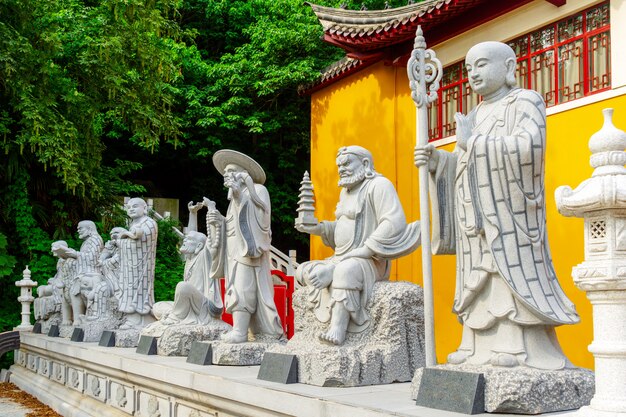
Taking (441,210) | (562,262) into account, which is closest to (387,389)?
(441,210)

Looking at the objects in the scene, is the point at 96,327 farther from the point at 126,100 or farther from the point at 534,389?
the point at 534,389

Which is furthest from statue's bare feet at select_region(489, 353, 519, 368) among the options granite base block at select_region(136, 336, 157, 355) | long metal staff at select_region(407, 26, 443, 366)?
granite base block at select_region(136, 336, 157, 355)

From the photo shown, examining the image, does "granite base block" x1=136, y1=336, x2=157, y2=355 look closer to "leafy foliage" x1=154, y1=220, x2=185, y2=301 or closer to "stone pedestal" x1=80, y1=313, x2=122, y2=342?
"stone pedestal" x1=80, y1=313, x2=122, y2=342

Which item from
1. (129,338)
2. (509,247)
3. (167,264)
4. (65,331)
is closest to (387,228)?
(509,247)

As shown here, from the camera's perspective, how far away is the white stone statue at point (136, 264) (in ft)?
29.7

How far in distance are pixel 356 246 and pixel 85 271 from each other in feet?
20.8

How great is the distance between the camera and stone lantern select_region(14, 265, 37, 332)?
40.5 feet

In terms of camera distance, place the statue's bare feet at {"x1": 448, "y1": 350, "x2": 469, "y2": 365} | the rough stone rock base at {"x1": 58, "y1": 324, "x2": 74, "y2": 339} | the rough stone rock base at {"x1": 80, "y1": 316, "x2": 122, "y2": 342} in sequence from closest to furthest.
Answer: the statue's bare feet at {"x1": 448, "y1": 350, "x2": 469, "y2": 365} → the rough stone rock base at {"x1": 80, "y1": 316, "x2": 122, "y2": 342} → the rough stone rock base at {"x1": 58, "y1": 324, "x2": 74, "y2": 339}

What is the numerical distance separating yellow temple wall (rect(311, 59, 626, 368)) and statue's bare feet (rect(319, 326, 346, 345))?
154 inches

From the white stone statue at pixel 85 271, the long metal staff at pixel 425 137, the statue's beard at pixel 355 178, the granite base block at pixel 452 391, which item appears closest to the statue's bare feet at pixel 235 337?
the statue's beard at pixel 355 178

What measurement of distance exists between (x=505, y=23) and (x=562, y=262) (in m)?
3.36

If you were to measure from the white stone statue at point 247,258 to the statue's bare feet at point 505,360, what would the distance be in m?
3.09

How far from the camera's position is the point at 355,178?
18.6 feet

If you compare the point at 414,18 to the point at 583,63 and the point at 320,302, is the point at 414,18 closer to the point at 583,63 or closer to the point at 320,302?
the point at 583,63
